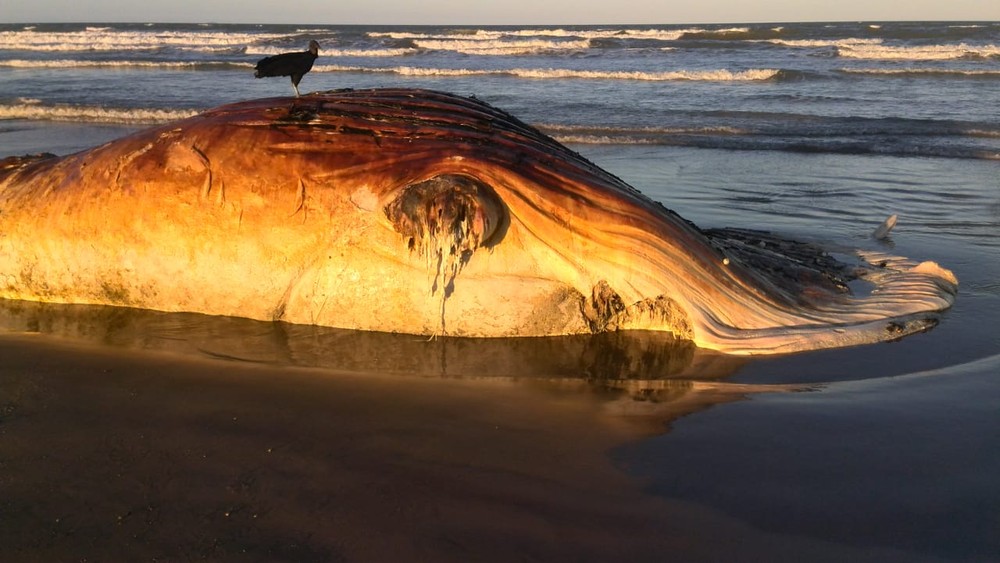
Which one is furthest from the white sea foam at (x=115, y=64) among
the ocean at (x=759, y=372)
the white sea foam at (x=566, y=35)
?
the white sea foam at (x=566, y=35)

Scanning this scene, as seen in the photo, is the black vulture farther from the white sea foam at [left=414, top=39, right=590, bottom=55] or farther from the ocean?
the white sea foam at [left=414, top=39, right=590, bottom=55]

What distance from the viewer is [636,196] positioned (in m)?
4.16

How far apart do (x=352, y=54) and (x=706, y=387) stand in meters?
33.3

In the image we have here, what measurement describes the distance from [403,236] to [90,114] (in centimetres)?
1413

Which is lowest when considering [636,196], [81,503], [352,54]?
[81,503]

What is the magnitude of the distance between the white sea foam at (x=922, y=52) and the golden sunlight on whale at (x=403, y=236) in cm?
2700

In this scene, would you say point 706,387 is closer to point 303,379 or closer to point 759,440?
point 759,440

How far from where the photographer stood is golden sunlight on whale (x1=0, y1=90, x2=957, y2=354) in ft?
12.9

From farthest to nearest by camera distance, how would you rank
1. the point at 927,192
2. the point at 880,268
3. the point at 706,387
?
1. the point at 927,192
2. the point at 880,268
3. the point at 706,387

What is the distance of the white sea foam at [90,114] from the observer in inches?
603

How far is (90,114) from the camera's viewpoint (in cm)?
1574

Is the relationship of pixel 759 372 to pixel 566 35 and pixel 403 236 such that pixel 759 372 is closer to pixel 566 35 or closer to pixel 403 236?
pixel 403 236

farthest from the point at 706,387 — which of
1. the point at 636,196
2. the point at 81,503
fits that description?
the point at 81,503

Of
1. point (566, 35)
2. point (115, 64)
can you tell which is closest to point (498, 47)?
point (115, 64)
